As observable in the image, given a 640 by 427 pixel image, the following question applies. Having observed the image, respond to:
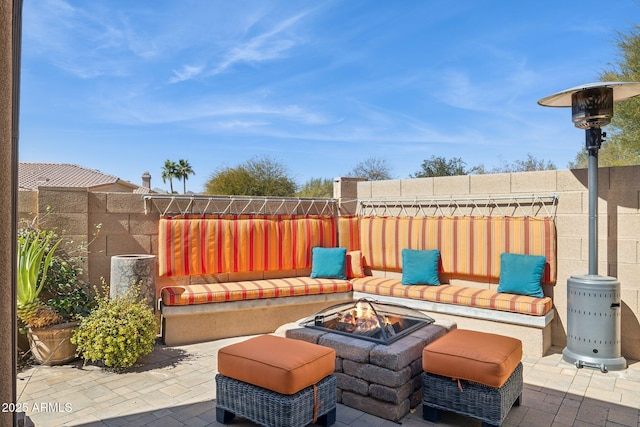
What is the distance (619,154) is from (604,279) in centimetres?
1191

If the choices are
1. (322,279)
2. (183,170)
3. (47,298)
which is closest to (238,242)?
(322,279)

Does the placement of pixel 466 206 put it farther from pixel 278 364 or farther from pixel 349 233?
pixel 278 364

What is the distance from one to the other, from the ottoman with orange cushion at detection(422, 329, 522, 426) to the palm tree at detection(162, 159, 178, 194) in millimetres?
29038

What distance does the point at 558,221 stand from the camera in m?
4.98

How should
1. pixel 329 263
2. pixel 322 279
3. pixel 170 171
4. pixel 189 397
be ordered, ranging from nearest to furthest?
pixel 189 397 → pixel 322 279 → pixel 329 263 → pixel 170 171

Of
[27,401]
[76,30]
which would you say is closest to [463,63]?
[76,30]

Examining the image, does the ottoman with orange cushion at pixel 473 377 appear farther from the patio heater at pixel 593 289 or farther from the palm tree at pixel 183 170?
the palm tree at pixel 183 170

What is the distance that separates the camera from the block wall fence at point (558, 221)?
4496 mm

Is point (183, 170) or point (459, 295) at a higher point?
point (183, 170)

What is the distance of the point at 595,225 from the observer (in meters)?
4.38

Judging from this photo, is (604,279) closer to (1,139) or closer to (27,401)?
(1,139)

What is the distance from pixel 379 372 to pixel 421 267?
2.63m

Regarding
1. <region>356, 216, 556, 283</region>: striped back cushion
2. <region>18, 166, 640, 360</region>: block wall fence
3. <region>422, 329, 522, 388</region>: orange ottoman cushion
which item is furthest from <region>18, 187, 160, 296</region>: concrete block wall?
<region>422, 329, 522, 388</region>: orange ottoman cushion

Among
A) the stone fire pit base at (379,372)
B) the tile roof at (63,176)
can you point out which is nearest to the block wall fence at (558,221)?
the stone fire pit base at (379,372)
